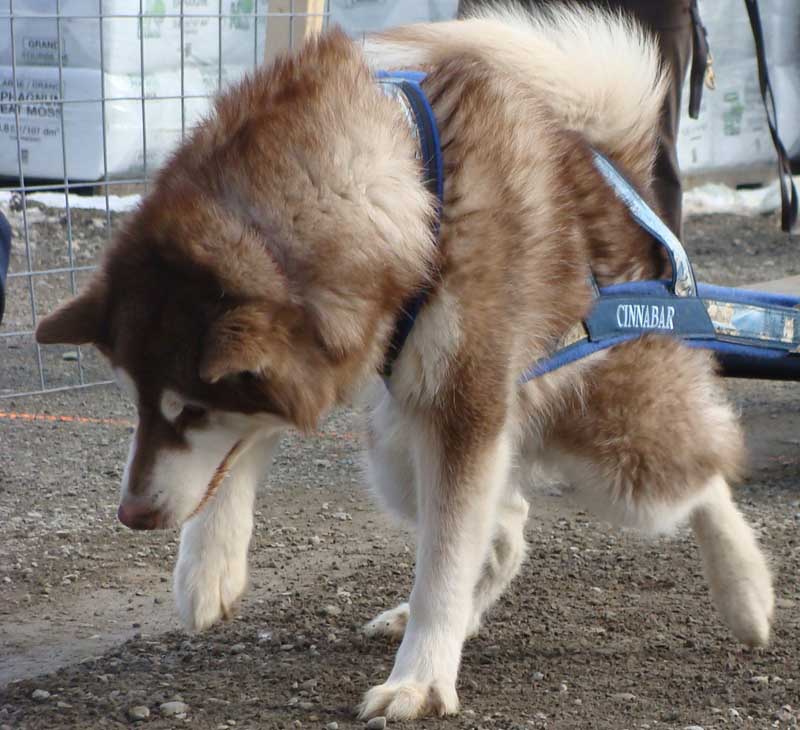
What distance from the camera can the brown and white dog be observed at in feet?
6.52

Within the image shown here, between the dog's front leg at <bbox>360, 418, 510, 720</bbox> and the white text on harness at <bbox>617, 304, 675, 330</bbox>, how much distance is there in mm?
374

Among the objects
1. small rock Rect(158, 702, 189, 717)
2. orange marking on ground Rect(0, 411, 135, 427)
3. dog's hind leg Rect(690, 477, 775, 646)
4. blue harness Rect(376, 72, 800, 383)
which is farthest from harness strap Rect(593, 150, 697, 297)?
orange marking on ground Rect(0, 411, 135, 427)

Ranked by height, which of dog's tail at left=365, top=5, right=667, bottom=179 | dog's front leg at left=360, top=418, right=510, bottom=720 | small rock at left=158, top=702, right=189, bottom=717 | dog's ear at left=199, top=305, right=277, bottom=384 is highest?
dog's tail at left=365, top=5, right=667, bottom=179

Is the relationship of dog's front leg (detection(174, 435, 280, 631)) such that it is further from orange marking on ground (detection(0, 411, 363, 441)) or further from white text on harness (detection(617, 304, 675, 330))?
orange marking on ground (detection(0, 411, 363, 441))

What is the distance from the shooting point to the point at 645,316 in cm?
248

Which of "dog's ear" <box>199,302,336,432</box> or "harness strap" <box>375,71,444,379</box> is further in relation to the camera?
"harness strap" <box>375,71,444,379</box>

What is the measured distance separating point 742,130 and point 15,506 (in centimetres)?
638

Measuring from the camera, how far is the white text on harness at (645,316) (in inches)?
95.9

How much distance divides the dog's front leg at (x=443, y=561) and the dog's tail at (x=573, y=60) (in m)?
0.72

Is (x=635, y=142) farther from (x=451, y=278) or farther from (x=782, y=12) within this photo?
(x=782, y=12)

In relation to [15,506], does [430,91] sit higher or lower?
higher

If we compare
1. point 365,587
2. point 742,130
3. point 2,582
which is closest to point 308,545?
point 365,587

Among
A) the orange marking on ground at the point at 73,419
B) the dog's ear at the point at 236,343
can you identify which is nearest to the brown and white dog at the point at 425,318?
the dog's ear at the point at 236,343

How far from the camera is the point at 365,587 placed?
2.88 meters
